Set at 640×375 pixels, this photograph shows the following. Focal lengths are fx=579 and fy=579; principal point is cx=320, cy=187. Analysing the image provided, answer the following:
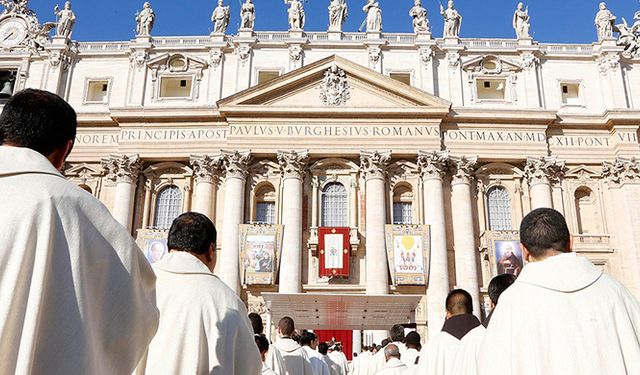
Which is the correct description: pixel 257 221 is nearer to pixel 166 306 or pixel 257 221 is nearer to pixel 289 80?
pixel 289 80

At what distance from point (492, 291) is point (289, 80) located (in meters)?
24.6

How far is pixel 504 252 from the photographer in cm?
2650

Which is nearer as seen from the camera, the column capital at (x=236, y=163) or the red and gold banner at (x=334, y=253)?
the red and gold banner at (x=334, y=253)

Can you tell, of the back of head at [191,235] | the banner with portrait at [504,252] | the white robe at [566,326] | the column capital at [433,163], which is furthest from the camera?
the column capital at [433,163]

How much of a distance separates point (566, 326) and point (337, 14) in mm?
30387

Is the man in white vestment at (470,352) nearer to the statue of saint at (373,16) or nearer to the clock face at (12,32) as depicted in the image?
the statue of saint at (373,16)

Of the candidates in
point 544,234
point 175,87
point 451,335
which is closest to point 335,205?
point 175,87

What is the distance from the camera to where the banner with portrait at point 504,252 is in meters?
26.4

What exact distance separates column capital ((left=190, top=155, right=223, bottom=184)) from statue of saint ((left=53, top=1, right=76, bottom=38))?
1078cm

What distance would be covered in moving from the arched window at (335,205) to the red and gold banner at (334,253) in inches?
61.7

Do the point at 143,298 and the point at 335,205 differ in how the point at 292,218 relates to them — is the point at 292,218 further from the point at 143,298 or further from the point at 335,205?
the point at 143,298

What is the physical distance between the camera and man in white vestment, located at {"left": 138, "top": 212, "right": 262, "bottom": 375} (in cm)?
393

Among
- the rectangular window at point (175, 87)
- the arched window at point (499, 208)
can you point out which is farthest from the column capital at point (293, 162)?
the arched window at point (499, 208)

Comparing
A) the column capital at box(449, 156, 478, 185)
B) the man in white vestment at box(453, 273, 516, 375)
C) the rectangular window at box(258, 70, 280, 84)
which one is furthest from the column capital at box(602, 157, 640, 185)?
the man in white vestment at box(453, 273, 516, 375)
